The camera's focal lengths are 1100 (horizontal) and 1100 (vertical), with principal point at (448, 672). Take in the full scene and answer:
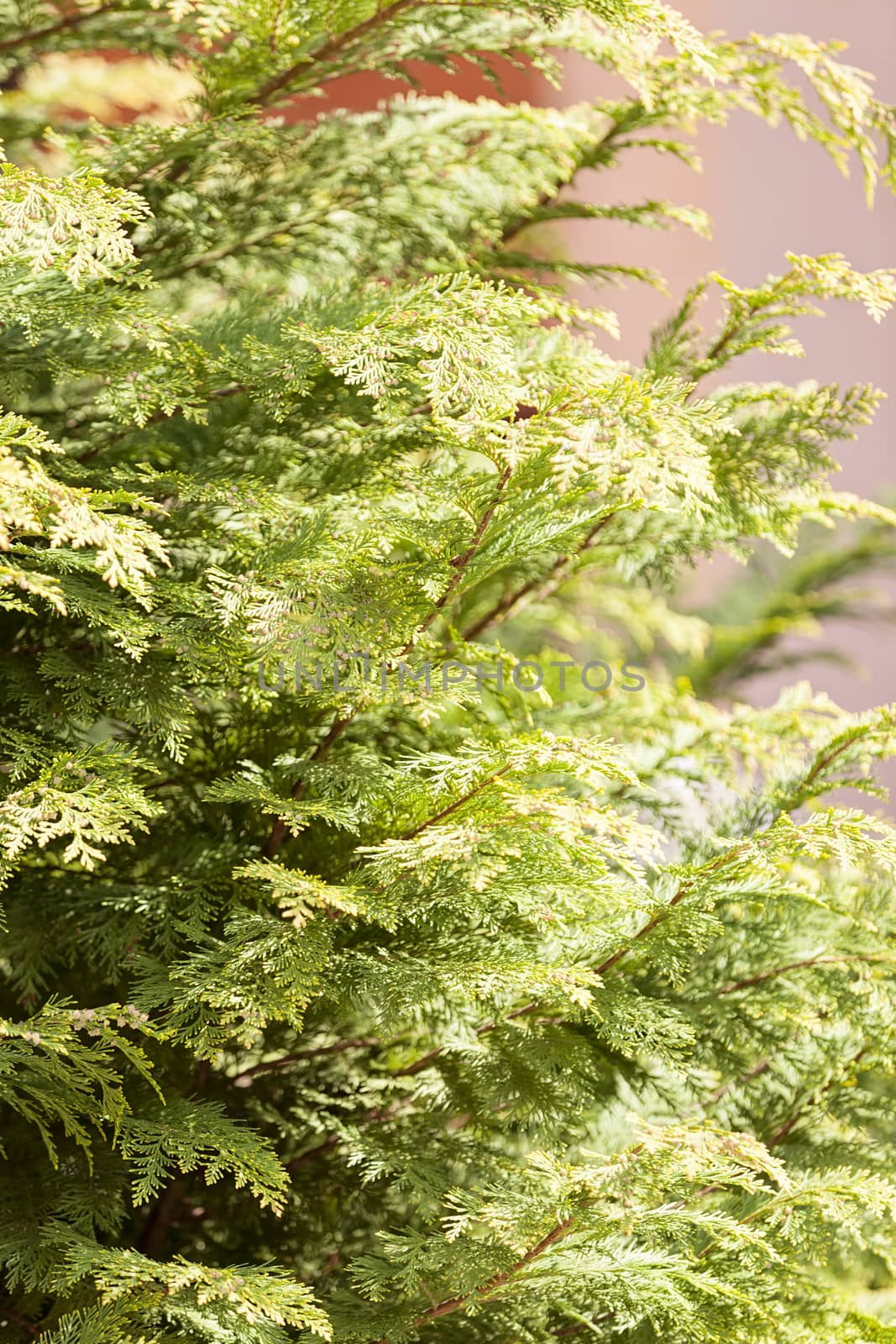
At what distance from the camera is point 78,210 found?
0.50 m

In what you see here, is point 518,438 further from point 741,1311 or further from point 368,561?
point 741,1311

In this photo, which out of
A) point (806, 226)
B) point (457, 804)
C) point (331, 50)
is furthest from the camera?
point (806, 226)

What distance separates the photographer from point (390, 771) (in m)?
0.59

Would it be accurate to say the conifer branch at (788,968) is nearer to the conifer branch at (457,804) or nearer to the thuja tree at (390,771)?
the thuja tree at (390,771)

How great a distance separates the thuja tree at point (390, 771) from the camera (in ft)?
1.72

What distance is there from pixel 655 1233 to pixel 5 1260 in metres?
0.33

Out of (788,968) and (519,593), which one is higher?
(519,593)

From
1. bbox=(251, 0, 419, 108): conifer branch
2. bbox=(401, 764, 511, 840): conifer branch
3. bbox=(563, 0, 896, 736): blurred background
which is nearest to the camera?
bbox=(401, 764, 511, 840): conifer branch

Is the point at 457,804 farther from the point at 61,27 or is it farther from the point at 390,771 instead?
the point at 61,27

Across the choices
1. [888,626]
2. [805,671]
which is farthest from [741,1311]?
[805,671]

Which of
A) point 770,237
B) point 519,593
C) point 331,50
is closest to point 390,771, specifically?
point 519,593

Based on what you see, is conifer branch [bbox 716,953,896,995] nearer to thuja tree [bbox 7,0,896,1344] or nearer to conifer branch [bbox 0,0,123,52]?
thuja tree [bbox 7,0,896,1344]

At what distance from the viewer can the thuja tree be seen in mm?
524

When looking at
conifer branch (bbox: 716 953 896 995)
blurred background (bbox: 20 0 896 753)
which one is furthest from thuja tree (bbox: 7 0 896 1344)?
blurred background (bbox: 20 0 896 753)
